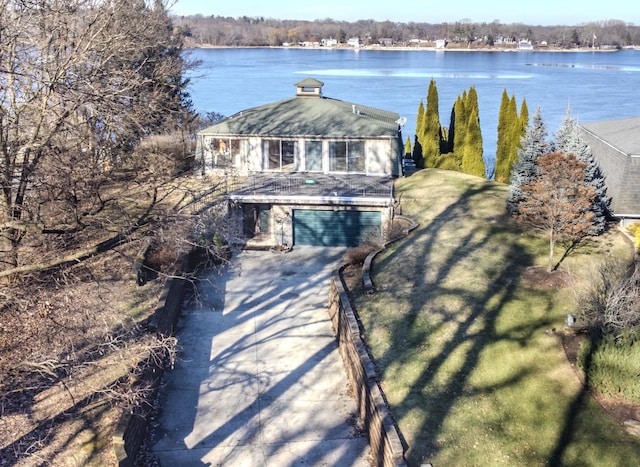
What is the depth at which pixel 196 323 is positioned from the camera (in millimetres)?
20234

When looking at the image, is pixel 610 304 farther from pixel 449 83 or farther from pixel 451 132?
pixel 449 83

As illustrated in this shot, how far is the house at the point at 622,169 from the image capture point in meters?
22.1

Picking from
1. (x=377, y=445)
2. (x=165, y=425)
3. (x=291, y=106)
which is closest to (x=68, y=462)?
(x=165, y=425)

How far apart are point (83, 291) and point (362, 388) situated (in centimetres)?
962

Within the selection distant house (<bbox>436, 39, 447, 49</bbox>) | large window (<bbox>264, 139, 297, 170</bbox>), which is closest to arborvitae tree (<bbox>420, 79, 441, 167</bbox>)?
large window (<bbox>264, 139, 297, 170</bbox>)

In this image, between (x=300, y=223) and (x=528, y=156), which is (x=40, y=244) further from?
(x=528, y=156)

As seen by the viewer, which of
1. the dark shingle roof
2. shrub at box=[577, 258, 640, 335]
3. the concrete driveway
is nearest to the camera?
shrub at box=[577, 258, 640, 335]

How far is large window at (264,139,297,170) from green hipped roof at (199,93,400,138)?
1.69ft

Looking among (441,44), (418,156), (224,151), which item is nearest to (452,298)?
(224,151)

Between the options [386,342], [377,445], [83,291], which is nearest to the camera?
[377,445]

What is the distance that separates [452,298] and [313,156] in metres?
13.8

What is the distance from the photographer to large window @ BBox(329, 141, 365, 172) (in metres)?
29.7

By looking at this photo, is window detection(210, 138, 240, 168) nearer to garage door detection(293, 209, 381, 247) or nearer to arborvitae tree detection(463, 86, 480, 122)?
garage door detection(293, 209, 381, 247)

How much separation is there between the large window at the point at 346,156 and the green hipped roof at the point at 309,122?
53 cm
